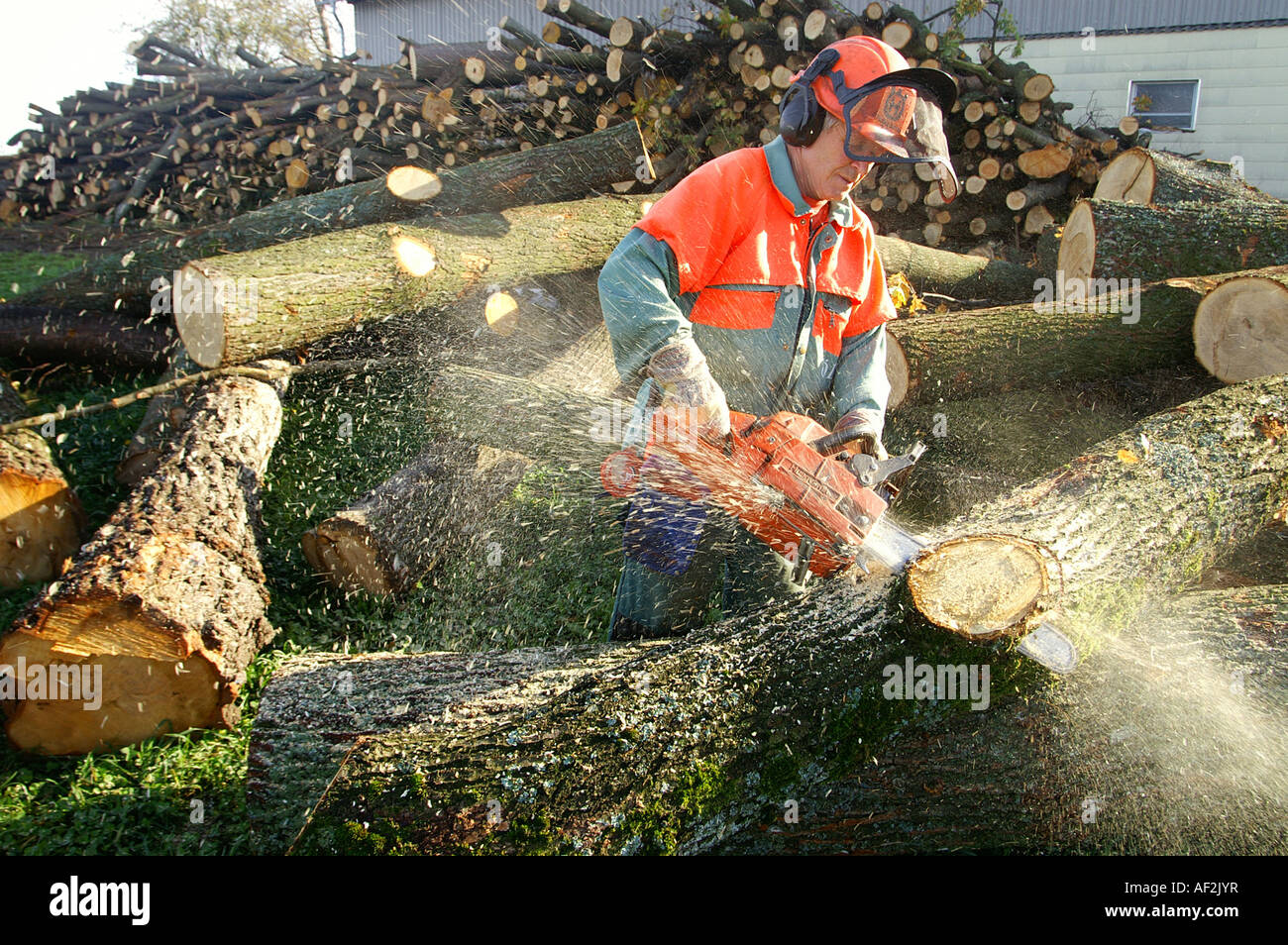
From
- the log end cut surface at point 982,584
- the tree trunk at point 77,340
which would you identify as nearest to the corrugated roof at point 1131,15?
the tree trunk at point 77,340

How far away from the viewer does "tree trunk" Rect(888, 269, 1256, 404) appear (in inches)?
143

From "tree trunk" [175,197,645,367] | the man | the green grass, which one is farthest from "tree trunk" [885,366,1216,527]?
the green grass

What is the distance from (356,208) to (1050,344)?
156 inches

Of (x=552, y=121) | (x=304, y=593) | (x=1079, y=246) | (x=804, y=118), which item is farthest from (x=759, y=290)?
(x=552, y=121)

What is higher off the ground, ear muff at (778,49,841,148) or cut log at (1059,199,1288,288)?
ear muff at (778,49,841,148)

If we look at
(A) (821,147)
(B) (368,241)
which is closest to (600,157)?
(B) (368,241)

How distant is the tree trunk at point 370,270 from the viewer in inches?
148

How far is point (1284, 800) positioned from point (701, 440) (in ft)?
5.42

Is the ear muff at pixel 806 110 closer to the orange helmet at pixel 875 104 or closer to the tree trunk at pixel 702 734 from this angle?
the orange helmet at pixel 875 104

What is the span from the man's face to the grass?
74.1 inches

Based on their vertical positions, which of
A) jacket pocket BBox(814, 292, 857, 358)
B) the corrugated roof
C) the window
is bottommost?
jacket pocket BBox(814, 292, 857, 358)

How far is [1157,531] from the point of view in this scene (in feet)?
7.50

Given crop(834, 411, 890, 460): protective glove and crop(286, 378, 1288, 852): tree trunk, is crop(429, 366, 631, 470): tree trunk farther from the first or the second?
crop(286, 378, 1288, 852): tree trunk
